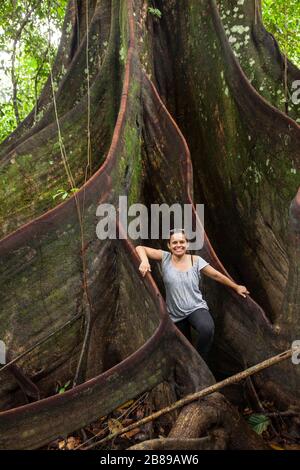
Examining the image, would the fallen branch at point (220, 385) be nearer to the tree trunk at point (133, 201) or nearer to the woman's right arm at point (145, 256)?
the tree trunk at point (133, 201)

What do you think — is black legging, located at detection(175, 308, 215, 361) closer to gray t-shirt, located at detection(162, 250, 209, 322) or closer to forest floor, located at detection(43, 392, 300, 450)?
gray t-shirt, located at detection(162, 250, 209, 322)

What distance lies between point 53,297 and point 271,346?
1439mm

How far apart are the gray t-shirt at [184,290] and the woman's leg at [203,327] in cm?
5

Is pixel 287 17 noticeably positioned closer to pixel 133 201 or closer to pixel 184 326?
pixel 133 201

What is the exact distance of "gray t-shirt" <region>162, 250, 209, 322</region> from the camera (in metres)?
3.24

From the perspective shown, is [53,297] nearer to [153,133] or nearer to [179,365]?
[179,365]

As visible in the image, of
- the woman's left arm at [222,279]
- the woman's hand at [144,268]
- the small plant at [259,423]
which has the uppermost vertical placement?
the woman's hand at [144,268]

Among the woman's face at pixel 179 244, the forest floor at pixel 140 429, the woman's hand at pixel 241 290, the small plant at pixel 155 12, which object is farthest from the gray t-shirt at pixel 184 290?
the small plant at pixel 155 12

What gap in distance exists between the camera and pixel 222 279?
10.5 feet

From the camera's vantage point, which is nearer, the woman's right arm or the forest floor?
the forest floor

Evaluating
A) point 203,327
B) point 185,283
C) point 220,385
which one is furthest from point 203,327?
point 220,385

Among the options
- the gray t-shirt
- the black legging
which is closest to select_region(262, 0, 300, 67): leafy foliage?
the gray t-shirt

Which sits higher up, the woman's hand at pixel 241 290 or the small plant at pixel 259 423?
the woman's hand at pixel 241 290

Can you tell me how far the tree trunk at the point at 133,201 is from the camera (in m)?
2.75
